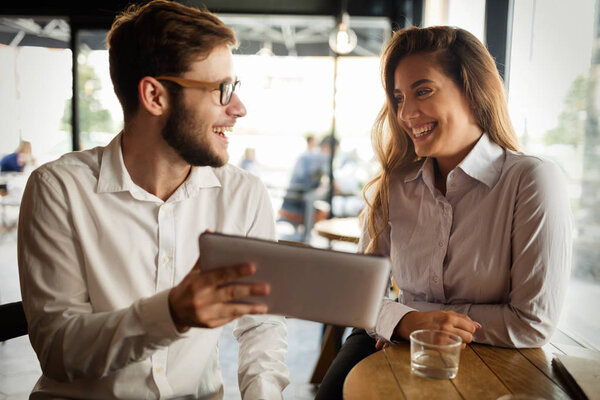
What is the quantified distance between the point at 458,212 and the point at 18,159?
5923mm

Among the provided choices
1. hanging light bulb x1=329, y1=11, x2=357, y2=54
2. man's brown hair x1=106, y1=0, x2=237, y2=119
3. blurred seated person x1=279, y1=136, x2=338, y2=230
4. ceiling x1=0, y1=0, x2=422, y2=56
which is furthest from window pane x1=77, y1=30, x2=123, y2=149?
man's brown hair x1=106, y1=0, x2=237, y2=119

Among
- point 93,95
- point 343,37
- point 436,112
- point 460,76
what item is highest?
point 343,37

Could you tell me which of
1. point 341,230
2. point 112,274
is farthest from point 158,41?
point 341,230

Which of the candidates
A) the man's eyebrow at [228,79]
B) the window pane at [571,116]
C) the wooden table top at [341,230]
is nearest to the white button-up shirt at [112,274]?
the man's eyebrow at [228,79]

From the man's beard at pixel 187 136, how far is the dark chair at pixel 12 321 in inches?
23.5

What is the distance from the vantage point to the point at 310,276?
0.86m

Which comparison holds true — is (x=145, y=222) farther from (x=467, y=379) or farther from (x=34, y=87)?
(x=34, y=87)

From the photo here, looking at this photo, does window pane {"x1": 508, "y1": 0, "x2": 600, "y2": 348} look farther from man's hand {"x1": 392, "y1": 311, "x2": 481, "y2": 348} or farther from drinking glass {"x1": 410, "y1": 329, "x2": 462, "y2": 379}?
drinking glass {"x1": 410, "y1": 329, "x2": 462, "y2": 379}

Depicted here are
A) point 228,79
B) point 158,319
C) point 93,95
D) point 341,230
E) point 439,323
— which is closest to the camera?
point 158,319

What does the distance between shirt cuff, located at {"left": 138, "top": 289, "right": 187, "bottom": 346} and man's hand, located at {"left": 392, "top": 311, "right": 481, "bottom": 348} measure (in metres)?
0.59

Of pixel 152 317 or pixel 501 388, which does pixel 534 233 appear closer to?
pixel 501 388

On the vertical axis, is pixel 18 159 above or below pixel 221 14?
below

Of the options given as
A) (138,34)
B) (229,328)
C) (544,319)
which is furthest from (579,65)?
(229,328)

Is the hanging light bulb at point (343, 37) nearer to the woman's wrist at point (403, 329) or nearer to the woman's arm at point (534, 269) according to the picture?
the woman's arm at point (534, 269)
